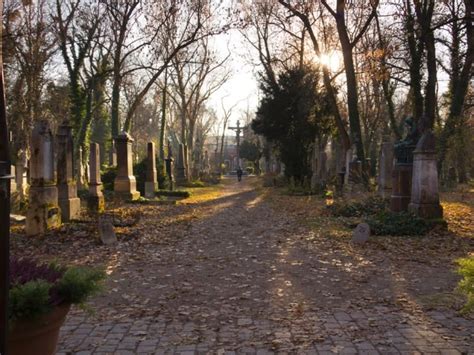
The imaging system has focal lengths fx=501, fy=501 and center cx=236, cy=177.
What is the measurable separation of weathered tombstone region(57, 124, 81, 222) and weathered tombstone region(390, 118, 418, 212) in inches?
338

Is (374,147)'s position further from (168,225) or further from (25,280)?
(25,280)

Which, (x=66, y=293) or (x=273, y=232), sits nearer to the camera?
(x=66, y=293)

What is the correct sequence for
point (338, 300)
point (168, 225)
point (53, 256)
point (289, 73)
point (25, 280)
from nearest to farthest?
point (25, 280)
point (338, 300)
point (53, 256)
point (168, 225)
point (289, 73)

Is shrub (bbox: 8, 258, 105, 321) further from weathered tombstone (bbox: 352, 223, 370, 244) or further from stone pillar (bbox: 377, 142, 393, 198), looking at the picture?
stone pillar (bbox: 377, 142, 393, 198)

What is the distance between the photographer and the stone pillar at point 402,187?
13016 mm

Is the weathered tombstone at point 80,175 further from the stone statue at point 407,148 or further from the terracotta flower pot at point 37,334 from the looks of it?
the terracotta flower pot at point 37,334

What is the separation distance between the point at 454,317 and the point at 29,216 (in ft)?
29.1

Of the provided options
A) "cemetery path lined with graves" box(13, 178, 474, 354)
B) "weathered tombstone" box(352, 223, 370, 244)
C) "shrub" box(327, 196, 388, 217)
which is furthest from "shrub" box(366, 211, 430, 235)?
"shrub" box(327, 196, 388, 217)

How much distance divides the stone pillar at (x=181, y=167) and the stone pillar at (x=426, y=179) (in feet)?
76.4

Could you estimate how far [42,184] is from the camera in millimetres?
11547

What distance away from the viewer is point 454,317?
5.26 m

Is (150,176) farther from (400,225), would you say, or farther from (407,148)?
(400,225)

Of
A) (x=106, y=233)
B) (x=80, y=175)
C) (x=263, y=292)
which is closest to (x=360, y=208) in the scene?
(x=106, y=233)

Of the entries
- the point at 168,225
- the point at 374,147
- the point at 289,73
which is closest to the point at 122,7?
the point at 289,73
